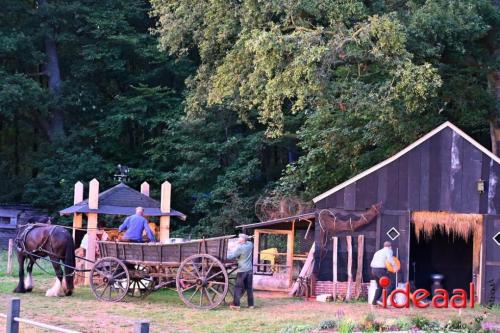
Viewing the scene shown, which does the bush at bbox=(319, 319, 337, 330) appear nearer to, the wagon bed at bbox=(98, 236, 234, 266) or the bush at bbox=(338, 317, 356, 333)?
the bush at bbox=(338, 317, 356, 333)

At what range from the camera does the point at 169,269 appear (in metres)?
16.5

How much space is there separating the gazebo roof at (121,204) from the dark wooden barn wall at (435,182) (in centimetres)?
464

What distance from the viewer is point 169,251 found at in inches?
641

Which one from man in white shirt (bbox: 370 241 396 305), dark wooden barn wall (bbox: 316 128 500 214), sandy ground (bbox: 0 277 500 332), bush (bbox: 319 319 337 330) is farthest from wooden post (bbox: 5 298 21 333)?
dark wooden barn wall (bbox: 316 128 500 214)

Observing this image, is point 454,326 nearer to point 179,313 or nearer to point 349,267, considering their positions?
point 179,313

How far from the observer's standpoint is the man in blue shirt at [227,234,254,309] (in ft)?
52.9

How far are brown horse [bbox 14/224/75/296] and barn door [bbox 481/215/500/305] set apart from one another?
9634 mm

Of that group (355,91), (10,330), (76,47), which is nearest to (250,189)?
(76,47)

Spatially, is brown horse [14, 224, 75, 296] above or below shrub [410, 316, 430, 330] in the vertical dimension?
above

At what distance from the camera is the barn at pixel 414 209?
62.2 ft

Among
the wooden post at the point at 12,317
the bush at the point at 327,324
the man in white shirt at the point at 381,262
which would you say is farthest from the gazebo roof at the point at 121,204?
the wooden post at the point at 12,317

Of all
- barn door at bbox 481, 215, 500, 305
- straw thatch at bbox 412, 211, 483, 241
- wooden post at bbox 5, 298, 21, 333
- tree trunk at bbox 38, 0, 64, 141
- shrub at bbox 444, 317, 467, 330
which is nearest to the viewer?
wooden post at bbox 5, 298, 21, 333

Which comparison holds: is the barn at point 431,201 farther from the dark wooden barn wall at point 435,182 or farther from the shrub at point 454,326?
the shrub at point 454,326

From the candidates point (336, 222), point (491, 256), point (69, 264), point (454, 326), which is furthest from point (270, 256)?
point (454, 326)
